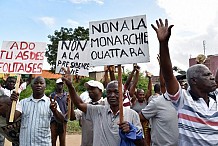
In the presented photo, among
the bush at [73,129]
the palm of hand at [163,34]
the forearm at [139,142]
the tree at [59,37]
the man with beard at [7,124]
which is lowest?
the bush at [73,129]

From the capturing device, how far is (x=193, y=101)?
3.26 meters

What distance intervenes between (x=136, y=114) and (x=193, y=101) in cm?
87

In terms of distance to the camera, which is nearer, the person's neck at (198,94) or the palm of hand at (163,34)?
the palm of hand at (163,34)

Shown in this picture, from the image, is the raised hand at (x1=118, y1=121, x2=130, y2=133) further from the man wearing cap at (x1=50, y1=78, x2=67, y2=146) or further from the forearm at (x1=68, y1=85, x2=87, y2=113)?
the man wearing cap at (x1=50, y1=78, x2=67, y2=146)

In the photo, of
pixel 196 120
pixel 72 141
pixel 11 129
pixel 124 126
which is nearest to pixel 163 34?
pixel 196 120

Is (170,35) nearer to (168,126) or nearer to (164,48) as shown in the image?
(164,48)

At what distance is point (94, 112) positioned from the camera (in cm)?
405

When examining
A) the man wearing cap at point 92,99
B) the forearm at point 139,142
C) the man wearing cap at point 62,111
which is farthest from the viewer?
the man wearing cap at point 62,111

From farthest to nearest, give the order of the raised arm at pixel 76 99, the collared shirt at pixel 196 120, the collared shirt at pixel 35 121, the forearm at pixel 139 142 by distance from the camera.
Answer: the collared shirt at pixel 35 121, the raised arm at pixel 76 99, the forearm at pixel 139 142, the collared shirt at pixel 196 120

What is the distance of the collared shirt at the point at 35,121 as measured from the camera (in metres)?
A: 4.62

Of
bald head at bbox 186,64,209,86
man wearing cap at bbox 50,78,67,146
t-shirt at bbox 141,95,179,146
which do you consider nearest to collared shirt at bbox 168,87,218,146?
bald head at bbox 186,64,209,86

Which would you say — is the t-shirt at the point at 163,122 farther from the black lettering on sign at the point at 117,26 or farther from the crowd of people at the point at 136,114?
the black lettering on sign at the point at 117,26

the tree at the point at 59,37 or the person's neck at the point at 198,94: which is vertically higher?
the tree at the point at 59,37

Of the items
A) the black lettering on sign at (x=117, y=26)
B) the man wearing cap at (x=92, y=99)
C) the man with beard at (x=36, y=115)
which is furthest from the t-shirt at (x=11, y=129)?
the black lettering on sign at (x=117, y=26)
